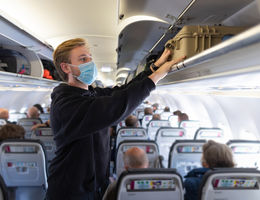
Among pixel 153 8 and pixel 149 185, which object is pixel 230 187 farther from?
pixel 153 8

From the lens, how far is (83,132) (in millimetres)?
1483

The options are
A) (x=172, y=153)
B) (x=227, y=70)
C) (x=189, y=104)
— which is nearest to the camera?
(x=227, y=70)

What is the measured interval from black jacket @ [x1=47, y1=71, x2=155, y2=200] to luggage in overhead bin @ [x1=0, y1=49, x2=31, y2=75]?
431 centimetres

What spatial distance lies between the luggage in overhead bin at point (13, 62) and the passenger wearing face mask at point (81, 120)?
13.6ft

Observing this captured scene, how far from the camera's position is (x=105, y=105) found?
1.45 m

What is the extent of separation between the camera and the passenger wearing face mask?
1460mm

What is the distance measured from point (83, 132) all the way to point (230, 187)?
1325 mm

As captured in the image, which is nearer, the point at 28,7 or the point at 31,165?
the point at 31,165

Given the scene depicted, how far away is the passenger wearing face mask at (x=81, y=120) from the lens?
1.46 meters

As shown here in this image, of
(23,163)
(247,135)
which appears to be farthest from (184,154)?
(247,135)

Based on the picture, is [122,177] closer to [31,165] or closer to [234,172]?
[234,172]

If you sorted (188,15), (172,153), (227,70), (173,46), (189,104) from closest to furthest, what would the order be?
(227,70)
(173,46)
(188,15)
(172,153)
(189,104)

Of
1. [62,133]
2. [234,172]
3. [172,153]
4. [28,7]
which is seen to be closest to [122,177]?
[62,133]

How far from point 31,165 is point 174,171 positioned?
219cm
